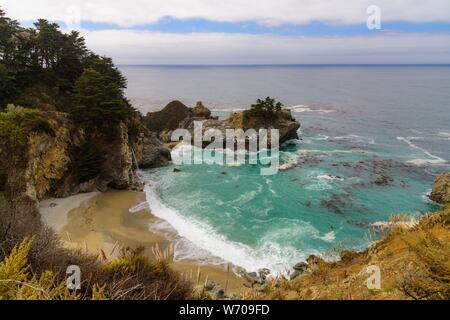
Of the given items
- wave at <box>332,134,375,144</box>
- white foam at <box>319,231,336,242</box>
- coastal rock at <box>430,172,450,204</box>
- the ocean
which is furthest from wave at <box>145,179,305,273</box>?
wave at <box>332,134,375,144</box>

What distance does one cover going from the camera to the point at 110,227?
25.1 m

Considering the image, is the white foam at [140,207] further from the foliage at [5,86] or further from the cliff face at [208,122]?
the cliff face at [208,122]

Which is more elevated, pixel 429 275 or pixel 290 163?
→ pixel 429 275

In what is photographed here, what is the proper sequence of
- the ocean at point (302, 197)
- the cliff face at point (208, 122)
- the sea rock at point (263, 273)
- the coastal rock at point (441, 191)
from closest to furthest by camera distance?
the sea rock at point (263, 273) → the ocean at point (302, 197) → the coastal rock at point (441, 191) → the cliff face at point (208, 122)

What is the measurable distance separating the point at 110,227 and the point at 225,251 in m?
9.79

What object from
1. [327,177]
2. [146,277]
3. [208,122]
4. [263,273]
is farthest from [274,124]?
[146,277]

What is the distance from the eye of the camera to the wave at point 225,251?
21.2m

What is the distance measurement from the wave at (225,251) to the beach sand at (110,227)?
102cm

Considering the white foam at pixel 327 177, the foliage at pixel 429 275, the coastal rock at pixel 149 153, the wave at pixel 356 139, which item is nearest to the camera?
the foliage at pixel 429 275

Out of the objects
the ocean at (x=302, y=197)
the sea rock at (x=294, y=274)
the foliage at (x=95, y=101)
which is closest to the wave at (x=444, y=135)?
the ocean at (x=302, y=197)

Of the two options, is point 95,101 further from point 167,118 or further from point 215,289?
point 167,118

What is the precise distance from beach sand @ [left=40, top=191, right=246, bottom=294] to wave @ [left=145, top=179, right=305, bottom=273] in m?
1.02
